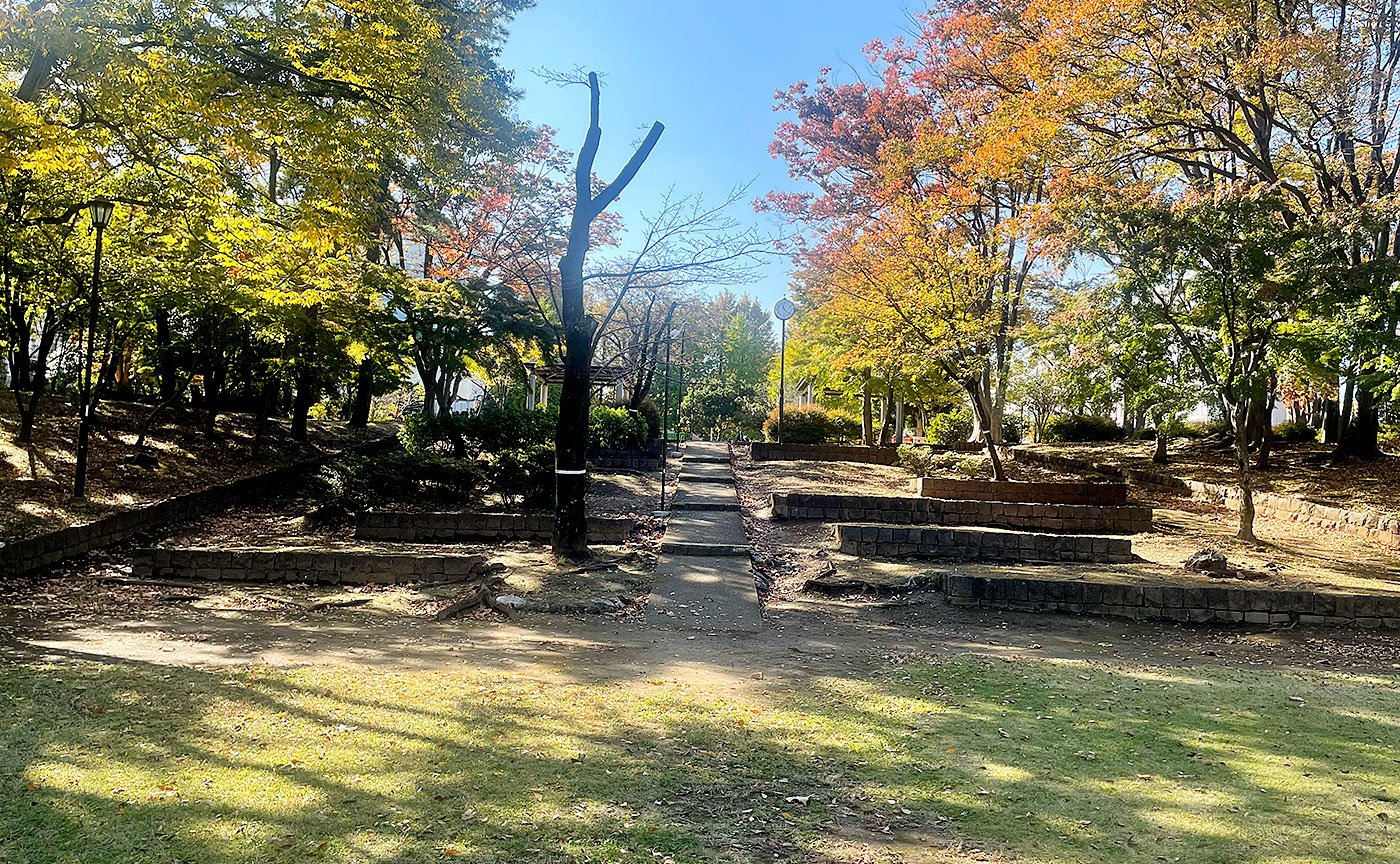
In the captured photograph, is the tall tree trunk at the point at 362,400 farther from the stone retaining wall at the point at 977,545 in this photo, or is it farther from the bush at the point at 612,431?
the stone retaining wall at the point at 977,545

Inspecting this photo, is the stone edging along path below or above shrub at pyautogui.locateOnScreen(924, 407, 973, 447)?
below

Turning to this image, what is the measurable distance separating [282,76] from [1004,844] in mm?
9291

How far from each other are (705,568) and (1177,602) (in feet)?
15.9

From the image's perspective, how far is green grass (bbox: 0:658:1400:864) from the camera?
2902 mm

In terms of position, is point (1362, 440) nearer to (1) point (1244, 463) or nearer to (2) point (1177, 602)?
(1) point (1244, 463)

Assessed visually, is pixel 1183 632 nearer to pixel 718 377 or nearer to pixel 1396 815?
pixel 1396 815

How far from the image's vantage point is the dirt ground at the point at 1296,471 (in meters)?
14.5

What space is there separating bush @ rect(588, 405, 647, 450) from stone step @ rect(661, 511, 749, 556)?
643 cm

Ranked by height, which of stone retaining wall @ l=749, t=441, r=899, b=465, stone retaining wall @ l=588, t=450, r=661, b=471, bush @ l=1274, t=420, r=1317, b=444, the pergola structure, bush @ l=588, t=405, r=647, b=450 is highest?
the pergola structure

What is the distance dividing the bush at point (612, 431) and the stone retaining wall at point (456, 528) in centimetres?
759

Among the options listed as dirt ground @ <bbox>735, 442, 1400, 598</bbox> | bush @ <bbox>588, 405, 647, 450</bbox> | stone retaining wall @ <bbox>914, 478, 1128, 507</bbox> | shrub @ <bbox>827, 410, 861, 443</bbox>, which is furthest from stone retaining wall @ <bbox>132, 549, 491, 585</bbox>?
shrub @ <bbox>827, 410, 861, 443</bbox>

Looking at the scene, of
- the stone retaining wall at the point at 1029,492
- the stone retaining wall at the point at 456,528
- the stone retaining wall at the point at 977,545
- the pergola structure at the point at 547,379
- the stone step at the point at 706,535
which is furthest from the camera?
the pergola structure at the point at 547,379

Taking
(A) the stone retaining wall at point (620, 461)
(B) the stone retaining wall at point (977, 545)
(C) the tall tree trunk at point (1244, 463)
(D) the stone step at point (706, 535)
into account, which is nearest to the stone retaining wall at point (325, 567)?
(D) the stone step at point (706, 535)

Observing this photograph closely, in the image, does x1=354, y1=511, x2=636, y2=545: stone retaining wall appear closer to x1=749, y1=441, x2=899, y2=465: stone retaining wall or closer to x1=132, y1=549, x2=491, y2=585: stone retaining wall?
x1=132, y1=549, x2=491, y2=585: stone retaining wall
